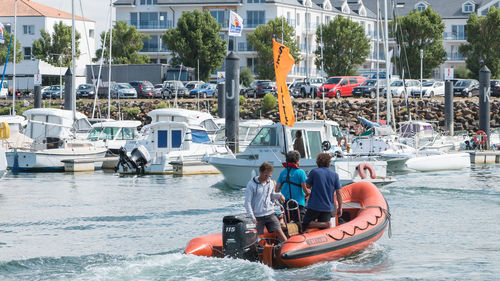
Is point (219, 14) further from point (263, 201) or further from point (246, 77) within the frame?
point (263, 201)

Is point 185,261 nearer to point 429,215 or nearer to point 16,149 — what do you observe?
point 429,215

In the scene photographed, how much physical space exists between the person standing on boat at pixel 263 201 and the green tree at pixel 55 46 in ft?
229

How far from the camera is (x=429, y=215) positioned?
22.4 m

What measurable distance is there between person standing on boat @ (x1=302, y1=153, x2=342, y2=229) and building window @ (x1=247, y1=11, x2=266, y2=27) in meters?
73.5

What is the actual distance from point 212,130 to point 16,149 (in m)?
8.90

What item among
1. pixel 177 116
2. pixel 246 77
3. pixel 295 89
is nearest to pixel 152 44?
pixel 246 77

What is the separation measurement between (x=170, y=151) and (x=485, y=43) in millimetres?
45024

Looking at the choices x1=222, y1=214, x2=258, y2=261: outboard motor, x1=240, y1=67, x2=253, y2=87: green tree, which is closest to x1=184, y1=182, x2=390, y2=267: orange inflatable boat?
x1=222, y1=214, x2=258, y2=261: outboard motor

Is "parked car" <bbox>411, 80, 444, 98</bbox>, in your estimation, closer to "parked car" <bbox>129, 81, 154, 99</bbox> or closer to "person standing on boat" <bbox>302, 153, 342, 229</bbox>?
"parked car" <bbox>129, 81, 154, 99</bbox>

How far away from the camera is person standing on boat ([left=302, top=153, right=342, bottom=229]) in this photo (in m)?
14.8

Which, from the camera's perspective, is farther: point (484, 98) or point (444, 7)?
point (444, 7)

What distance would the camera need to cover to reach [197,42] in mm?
76625

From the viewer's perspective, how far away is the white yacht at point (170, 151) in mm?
33312

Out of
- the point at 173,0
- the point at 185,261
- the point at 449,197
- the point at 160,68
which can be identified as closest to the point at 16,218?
the point at 185,261
